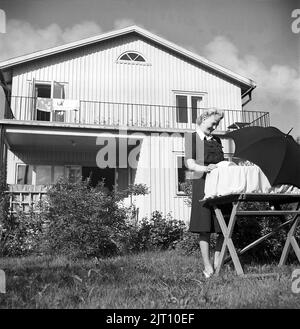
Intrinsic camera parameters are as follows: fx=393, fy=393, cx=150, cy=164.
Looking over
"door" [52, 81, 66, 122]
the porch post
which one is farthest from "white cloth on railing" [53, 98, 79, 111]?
the porch post

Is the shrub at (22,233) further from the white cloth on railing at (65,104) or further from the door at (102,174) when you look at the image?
the door at (102,174)

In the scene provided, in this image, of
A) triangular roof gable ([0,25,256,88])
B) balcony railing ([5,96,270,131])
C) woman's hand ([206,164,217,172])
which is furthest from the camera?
triangular roof gable ([0,25,256,88])

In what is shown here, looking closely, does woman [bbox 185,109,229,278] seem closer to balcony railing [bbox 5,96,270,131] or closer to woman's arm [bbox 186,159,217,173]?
woman's arm [bbox 186,159,217,173]

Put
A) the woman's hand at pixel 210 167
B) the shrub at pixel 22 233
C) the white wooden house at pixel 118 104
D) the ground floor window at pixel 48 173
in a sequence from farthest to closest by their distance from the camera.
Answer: the ground floor window at pixel 48 173 → the white wooden house at pixel 118 104 → the shrub at pixel 22 233 → the woman's hand at pixel 210 167

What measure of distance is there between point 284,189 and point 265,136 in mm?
508

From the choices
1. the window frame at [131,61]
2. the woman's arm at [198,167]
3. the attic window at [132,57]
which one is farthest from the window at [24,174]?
the woman's arm at [198,167]

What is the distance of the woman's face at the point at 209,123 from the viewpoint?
379 centimetres

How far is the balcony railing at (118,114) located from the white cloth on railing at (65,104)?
0.03 meters

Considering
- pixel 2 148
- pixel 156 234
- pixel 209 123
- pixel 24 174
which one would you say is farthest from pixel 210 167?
pixel 24 174

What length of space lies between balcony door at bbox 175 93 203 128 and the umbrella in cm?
893

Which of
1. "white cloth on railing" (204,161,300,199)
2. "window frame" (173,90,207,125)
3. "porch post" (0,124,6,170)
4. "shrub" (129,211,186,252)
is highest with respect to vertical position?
"window frame" (173,90,207,125)

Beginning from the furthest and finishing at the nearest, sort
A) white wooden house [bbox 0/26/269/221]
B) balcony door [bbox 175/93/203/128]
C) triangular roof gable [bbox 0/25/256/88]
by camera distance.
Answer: balcony door [bbox 175/93/203/128] → triangular roof gable [bbox 0/25/256/88] → white wooden house [bbox 0/26/269/221]

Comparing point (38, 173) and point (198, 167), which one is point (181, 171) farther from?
point (198, 167)

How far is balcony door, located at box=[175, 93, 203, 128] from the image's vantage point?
41.5 feet
